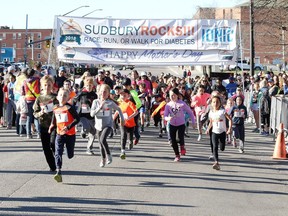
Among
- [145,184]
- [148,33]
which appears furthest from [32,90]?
[145,184]

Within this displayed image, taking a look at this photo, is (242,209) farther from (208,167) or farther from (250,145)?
(250,145)

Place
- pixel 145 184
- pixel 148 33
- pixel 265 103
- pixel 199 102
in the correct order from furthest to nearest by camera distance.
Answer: pixel 148 33, pixel 265 103, pixel 199 102, pixel 145 184

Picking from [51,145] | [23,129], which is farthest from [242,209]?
[23,129]

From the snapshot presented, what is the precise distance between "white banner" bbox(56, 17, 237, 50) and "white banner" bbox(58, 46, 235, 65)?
0.14 m

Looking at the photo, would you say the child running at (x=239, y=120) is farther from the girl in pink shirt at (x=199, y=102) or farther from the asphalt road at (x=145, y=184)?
the girl in pink shirt at (x=199, y=102)

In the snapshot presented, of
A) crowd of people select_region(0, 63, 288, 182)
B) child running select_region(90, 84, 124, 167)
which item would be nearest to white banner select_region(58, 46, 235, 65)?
crowd of people select_region(0, 63, 288, 182)

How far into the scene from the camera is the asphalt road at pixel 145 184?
9.45 m

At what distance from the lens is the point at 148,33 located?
22.4 meters

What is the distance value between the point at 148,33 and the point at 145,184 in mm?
11478

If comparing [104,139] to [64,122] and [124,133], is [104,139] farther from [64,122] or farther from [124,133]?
[124,133]

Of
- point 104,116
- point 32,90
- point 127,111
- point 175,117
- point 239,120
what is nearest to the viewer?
point 104,116

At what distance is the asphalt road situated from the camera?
31.0 ft

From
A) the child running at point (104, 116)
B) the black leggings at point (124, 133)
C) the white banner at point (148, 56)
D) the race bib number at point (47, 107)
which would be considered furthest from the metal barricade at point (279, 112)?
the race bib number at point (47, 107)

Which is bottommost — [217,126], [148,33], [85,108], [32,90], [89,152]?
[89,152]
